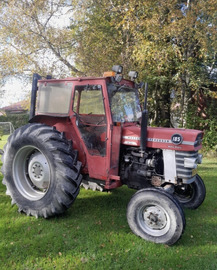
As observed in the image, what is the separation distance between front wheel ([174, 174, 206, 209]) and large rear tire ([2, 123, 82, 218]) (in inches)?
79.9

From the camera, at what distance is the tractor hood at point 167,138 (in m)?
3.52

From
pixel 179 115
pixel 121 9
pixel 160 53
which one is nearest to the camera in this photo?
pixel 160 53

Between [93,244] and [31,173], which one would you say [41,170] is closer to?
[31,173]

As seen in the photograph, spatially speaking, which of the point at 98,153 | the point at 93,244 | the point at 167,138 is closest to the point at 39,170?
the point at 98,153

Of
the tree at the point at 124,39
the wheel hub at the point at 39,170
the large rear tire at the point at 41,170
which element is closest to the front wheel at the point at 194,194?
the large rear tire at the point at 41,170

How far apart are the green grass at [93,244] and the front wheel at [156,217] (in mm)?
126

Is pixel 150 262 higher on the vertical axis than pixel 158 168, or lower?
lower

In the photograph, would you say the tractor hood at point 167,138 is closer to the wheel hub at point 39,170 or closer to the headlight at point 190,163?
the headlight at point 190,163

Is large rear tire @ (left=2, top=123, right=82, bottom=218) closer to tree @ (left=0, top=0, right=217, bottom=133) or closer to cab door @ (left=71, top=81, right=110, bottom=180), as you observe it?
cab door @ (left=71, top=81, right=110, bottom=180)

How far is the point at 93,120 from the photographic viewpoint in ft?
12.8

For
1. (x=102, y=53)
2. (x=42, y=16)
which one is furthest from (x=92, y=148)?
(x=42, y=16)

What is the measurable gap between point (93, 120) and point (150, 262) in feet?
7.02

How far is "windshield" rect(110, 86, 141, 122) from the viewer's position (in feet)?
12.6

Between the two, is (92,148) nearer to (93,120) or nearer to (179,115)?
(93,120)
